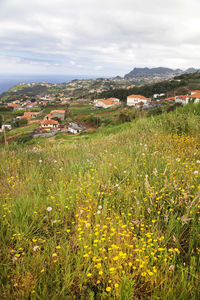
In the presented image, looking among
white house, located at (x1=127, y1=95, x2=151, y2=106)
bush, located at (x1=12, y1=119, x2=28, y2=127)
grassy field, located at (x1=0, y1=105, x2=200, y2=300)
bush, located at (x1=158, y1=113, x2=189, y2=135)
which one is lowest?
bush, located at (x1=12, y1=119, x2=28, y2=127)

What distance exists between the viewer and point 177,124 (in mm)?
6250

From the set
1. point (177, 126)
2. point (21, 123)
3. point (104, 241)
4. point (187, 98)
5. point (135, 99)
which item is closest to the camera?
point (104, 241)

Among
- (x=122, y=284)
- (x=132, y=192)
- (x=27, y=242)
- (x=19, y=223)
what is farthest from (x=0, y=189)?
(x=122, y=284)

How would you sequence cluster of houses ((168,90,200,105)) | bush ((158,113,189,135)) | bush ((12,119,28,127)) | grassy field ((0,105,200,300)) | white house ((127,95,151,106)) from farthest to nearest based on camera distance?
white house ((127,95,151,106))
bush ((12,119,28,127))
cluster of houses ((168,90,200,105))
bush ((158,113,189,135))
grassy field ((0,105,200,300))

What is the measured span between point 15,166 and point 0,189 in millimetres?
1192

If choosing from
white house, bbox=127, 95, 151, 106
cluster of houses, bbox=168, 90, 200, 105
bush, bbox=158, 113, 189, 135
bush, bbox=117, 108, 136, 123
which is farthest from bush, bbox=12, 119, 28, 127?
bush, bbox=158, 113, 189, 135

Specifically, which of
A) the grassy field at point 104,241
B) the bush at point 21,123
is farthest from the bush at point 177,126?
the bush at point 21,123

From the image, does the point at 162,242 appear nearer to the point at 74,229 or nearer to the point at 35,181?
the point at 74,229

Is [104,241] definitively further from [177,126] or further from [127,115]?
[127,115]

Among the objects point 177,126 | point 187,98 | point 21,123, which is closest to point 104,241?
point 177,126

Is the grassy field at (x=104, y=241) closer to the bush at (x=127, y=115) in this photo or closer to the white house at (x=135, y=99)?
the bush at (x=127, y=115)

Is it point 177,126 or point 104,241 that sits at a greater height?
point 177,126

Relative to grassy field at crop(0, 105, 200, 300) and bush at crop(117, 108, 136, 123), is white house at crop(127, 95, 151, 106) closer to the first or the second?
bush at crop(117, 108, 136, 123)

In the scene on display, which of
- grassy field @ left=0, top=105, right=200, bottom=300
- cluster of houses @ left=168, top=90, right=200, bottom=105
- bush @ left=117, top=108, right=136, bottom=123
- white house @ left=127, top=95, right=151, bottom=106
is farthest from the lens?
white house @ left=127, top=95, right=151, bottom=106
